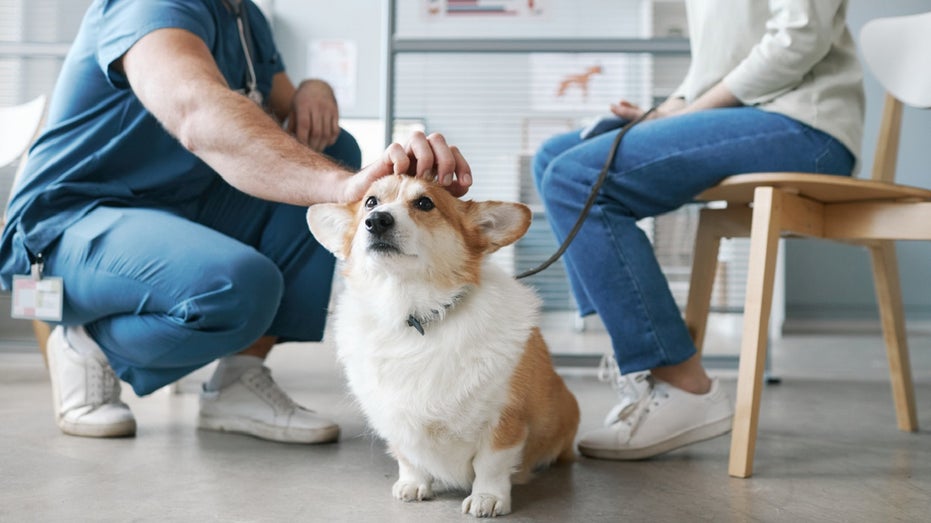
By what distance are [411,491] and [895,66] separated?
60.6 inches

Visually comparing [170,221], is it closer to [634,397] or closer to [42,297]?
[42,297]

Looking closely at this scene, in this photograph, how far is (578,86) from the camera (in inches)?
123

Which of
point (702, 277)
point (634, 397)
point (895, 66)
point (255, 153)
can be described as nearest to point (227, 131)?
point (255, 153)

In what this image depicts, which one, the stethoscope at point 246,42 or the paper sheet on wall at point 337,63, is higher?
the stethoscope at point 246,42

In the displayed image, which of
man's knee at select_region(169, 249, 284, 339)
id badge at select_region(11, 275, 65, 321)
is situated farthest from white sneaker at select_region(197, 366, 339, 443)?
id badge at select_region(11, 275, 65, 321)

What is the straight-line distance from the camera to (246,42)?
6.18ft

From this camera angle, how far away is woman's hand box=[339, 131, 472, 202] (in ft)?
3.92

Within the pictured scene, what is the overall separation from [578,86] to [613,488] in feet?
6.71

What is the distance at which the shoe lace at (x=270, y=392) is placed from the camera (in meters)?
1.79

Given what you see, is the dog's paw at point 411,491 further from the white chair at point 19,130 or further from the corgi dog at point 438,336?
the white chair at point 19,130

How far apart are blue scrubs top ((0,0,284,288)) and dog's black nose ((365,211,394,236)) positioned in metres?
0.70

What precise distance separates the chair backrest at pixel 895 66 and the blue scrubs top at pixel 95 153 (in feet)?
5.00

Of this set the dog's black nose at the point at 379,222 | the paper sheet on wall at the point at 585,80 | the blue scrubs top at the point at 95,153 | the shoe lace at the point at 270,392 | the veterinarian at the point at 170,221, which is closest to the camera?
the dog's black nose at the point at 379,222

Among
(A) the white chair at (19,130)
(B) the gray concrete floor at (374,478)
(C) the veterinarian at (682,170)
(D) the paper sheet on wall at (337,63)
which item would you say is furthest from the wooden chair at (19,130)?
(D) the paper sheet on wall at (337,63)
